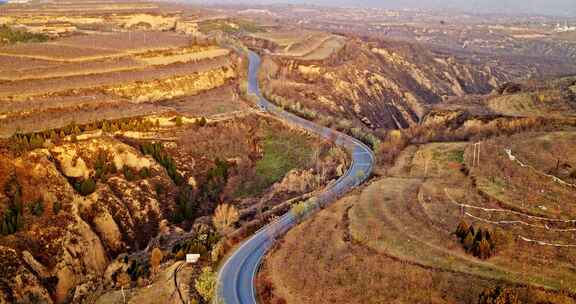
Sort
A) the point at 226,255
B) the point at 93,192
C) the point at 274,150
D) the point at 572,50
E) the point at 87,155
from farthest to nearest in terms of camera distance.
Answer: the point at 572,50, the point at 274,150, the point at 87,155, the point at 93,192, the point at 226,255

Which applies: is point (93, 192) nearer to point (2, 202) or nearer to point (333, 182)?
point (2, 202)

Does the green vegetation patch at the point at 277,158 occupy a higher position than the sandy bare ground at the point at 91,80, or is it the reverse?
the sandy bare ground at the point at 91,80

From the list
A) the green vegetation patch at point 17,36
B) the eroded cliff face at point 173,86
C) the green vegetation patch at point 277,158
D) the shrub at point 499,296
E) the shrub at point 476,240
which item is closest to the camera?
the shrub at point 499,296

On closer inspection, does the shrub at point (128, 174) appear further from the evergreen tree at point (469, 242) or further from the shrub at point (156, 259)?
the evergreen tree at point (469, 242)

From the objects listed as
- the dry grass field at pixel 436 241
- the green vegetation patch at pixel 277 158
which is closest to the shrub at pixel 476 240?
the dry grass field at pixel 436 241

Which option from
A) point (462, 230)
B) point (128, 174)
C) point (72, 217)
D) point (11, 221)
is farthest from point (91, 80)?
point (462, 230)

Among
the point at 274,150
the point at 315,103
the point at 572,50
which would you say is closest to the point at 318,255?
the point at 274,150

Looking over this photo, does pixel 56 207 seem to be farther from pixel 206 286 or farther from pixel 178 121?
pixel 178 121
